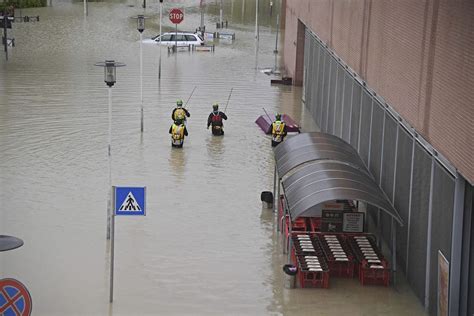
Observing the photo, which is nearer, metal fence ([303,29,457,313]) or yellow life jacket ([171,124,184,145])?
metal fence ([303,29,457,313])

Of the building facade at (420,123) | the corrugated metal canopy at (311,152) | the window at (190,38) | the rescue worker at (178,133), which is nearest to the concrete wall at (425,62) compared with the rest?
the building facade at (420,123)

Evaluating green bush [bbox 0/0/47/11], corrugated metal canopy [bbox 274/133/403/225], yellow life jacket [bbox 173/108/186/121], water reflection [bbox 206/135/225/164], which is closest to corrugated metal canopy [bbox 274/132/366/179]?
corrugated metal canopy [bbox 274/133/403/225]

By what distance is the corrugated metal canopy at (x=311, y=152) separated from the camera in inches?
733

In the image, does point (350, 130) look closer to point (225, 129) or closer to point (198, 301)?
point (225, 129)

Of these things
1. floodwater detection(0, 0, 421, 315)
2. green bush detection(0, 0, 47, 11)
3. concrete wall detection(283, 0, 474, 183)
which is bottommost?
floodwater detection(0, 0, 421, 315)

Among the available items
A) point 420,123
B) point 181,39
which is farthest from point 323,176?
point 181,39

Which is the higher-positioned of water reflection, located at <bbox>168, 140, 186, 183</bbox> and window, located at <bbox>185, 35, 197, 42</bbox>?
window, located at <bbox>185, 35, 197, 42</bbox>

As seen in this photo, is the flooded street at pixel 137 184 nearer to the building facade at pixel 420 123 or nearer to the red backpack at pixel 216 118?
the red backpack at pixel 216 118

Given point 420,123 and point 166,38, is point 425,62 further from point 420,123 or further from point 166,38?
point 166,38

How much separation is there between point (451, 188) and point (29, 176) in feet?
38.3

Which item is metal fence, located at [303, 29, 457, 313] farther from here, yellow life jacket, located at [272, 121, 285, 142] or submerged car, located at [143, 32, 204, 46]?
submerged car, located at [143, 32, 204, 46]

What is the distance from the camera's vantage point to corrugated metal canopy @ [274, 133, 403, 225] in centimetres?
1620

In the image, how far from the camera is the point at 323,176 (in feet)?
56.0

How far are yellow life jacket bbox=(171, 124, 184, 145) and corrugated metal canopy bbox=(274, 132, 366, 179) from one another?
674 cm
